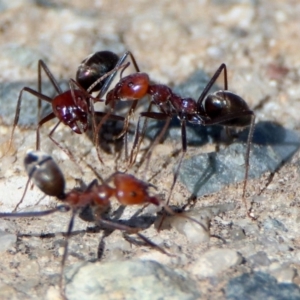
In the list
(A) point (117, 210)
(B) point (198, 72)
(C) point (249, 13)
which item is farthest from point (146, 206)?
(C) point (249, 13)

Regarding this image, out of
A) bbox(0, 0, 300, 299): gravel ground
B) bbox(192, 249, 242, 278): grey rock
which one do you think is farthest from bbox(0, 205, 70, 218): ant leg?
bbox(192, 249, 242, 278): grey rock

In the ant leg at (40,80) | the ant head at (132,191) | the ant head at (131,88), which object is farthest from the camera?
the ant leg at (40,80)

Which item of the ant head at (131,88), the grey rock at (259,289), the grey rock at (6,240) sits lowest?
the grey rock at (259,289)

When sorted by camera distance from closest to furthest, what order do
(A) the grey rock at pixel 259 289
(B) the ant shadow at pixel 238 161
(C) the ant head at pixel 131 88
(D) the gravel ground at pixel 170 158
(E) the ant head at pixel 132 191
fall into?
(A) the grey rock at pixel 259 289, (D) the gravel ground at pixel 170 158, (E) the ant head at pixel 132 191, (B) the ant shadow at pixel 238 161, (C) the ant head at pixel 131 88

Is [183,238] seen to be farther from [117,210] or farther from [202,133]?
[202,133]

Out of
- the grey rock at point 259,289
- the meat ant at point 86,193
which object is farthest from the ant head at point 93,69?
the grey rock at point 259,289

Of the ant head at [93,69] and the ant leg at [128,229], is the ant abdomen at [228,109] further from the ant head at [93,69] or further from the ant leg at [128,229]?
the ant leg at [128,229]

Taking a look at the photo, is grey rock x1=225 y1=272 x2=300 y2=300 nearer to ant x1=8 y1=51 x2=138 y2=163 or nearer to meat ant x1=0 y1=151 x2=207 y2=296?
meat ant x1=0 y1=151 x2=207 y2=296

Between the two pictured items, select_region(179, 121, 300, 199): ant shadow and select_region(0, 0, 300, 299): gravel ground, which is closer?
select_region(0, 0, 300, 299): gravel ground
